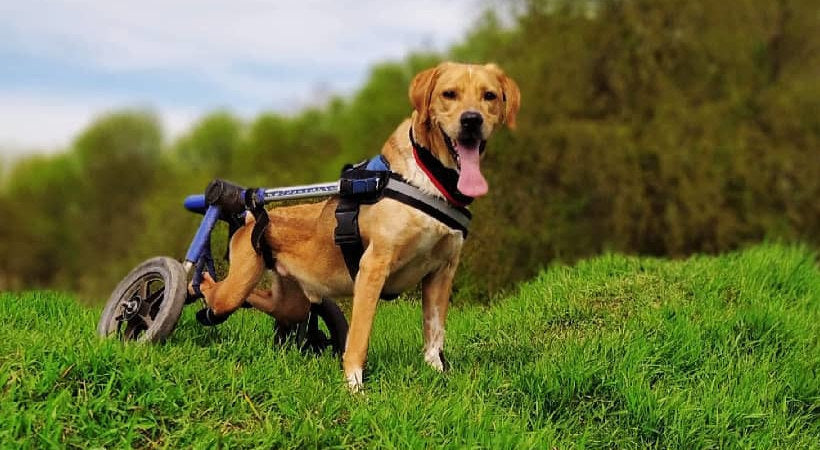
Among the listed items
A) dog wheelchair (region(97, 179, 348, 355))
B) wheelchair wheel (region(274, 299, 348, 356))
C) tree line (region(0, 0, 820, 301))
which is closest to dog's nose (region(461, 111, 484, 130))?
dog wheelchair (region(97, 179, 348, 355))

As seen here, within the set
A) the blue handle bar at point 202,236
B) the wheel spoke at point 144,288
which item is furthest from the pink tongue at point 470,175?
the wheel spoke at point 144,288

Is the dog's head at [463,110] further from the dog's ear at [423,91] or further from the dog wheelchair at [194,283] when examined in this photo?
the dog wheelchair at [194,283]

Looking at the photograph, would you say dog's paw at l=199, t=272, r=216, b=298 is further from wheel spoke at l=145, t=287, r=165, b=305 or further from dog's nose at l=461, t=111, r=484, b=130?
dog's nose at l=461, t=111, r=484, b=130

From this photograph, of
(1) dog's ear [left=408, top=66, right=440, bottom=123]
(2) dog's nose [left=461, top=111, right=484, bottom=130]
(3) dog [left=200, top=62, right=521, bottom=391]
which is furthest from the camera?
(1) dog's ear [left=408, top=66, right=440, bottom=123]

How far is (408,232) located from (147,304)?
2.14m

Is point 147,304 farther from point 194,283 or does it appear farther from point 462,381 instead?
point 462,381

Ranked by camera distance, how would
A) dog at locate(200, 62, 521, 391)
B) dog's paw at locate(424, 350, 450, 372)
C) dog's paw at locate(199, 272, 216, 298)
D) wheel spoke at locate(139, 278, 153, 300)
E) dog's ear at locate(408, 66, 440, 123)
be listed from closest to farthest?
dog at locate(200, 62, 521, 391) → dog's ear at locate(408, 66, 440, 123) → dog's paw at locate(424, 350, 450, 372) → wheel spoke at locate(139, 278, 153, 300) → dog's paw at locate(199, 272, 216, 298)

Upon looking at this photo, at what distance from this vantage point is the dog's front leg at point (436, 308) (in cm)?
611

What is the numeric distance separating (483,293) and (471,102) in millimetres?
5952

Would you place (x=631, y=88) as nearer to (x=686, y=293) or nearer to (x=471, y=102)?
(x=686, y=293)

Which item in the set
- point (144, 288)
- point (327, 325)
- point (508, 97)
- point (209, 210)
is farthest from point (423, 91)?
point (144, 288)

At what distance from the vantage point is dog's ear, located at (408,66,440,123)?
225 inches

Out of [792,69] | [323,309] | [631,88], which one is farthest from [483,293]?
[792,69]

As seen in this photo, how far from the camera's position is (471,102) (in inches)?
219
